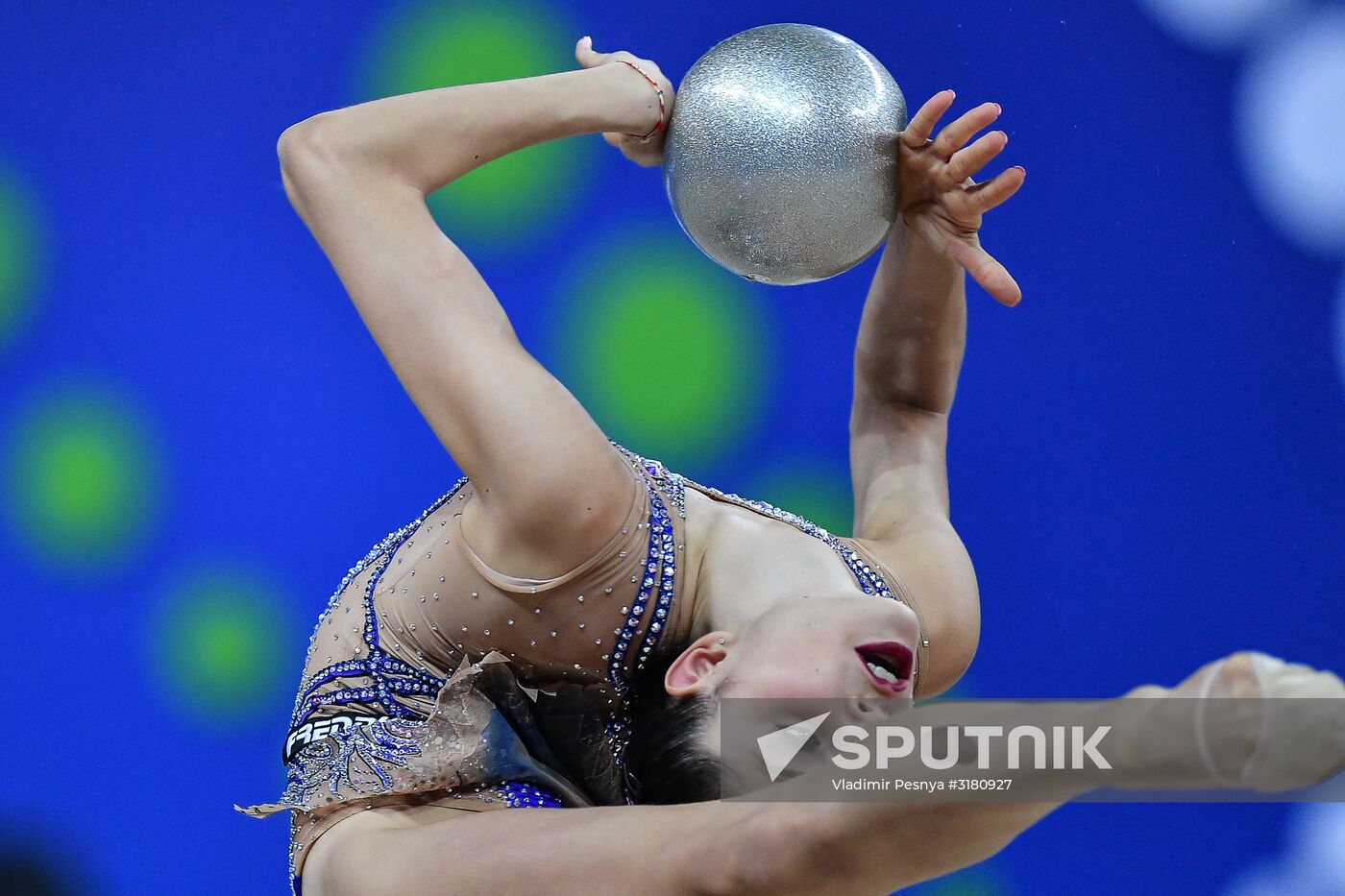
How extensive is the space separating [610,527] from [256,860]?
1005 millimetres

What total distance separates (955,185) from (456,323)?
43 cm

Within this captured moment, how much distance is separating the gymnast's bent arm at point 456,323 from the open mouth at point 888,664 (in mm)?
225

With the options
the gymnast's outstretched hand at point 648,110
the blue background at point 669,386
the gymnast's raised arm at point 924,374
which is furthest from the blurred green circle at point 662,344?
the gymnast's outstretched hand at point 648,110

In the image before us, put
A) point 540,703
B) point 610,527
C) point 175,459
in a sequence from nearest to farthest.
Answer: point 610,527, point 540,703, point 175,459

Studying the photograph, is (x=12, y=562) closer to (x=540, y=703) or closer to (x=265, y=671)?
(x=265, y=671)

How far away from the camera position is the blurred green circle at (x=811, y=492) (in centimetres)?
189

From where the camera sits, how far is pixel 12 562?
1.79 meters

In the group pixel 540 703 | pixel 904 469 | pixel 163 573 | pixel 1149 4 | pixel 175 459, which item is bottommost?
pixel 540 703

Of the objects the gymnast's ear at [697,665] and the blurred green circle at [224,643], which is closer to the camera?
the gymnast's ear at [697,665]

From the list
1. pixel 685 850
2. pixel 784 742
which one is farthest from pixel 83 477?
pixel 685 850

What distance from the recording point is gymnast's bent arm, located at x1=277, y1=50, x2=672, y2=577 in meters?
1.01

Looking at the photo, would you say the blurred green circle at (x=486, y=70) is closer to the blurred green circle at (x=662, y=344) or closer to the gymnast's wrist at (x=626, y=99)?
the blurred green circle at (x=662, y=344)

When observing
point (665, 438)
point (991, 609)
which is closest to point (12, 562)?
point (665, 438)

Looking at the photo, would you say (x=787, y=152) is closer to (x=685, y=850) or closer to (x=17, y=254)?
(x=685, y=850)
